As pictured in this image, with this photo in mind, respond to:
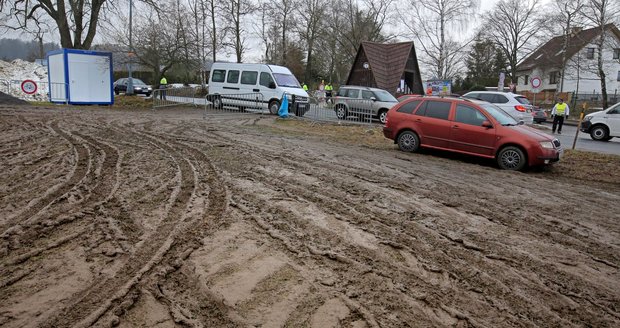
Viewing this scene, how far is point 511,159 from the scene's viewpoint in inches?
386

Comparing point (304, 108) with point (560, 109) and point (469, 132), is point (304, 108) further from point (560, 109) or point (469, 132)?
point (560, 109)

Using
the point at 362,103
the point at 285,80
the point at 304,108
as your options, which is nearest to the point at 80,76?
the point at 285,80

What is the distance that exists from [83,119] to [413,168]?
442 inches

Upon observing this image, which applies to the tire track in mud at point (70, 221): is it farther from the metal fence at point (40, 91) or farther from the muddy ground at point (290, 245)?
the metal fence at point (40, 91)

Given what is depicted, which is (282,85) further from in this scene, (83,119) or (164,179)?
(164,179)

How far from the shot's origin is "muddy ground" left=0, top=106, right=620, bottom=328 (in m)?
3.19

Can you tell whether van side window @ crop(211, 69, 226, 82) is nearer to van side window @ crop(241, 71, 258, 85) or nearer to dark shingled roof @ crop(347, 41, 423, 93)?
van side window @ crop(241, 71, 258, 85)

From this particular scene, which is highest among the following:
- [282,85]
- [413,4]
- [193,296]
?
[413,4]

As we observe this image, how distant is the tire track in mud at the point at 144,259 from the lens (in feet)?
9.79

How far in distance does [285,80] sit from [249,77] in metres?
1.66

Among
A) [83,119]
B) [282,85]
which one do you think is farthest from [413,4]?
[83,119]

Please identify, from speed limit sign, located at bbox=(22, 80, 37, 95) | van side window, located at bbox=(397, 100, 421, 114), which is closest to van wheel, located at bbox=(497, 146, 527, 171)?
van side window, located at bbox=(397, 100, 421, 114)

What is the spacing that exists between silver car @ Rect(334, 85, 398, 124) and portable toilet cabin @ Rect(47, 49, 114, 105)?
1246 centimetres

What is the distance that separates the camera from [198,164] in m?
7.77
